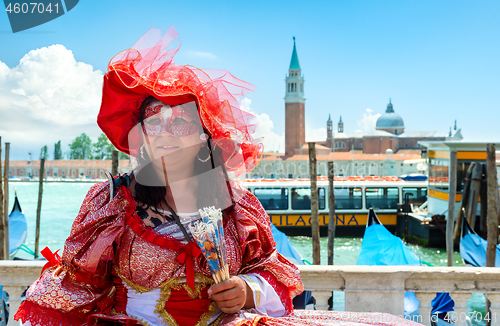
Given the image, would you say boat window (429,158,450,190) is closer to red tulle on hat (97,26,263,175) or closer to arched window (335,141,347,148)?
red tulle on hat (97,26,263,175)

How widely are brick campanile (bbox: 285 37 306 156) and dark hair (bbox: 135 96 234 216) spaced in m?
51.6

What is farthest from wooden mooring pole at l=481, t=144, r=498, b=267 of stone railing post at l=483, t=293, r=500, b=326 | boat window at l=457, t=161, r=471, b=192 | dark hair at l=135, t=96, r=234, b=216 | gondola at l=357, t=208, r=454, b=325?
dark hair at l=135, t=96, r=234, b=216

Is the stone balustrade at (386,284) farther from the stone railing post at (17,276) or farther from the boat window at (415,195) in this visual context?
the boat window at (415,195)

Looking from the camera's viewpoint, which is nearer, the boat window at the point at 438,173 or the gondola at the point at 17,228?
the gondola at the point at 17,228

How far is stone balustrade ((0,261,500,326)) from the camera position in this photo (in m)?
1.87

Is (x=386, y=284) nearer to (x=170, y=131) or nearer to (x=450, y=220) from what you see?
(x=170, y=131)

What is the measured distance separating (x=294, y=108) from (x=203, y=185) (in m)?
54.8

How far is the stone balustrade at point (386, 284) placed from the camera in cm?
187

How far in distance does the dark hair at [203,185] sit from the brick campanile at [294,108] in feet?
169

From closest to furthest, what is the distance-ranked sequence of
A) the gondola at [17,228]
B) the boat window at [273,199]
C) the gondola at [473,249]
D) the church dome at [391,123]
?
the gondola at [473,249], the gondola at [17,228], the boat window at [273,199], the church dome at [391,123]

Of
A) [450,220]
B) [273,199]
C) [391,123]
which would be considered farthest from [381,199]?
[391,123]

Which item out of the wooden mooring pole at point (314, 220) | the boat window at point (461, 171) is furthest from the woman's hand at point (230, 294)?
the boat window at point (461, 171)

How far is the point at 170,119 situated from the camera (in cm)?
113

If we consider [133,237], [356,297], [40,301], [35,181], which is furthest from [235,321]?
[35,181]
